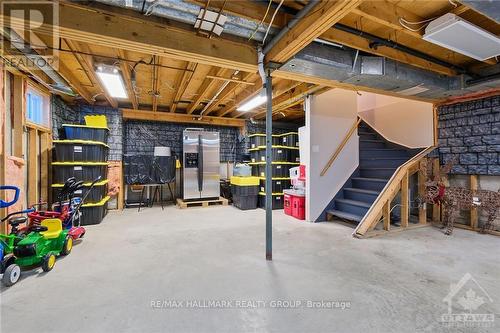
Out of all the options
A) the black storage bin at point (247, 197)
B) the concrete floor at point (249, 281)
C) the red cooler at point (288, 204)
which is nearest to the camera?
the concrete floor at point (249, 281)

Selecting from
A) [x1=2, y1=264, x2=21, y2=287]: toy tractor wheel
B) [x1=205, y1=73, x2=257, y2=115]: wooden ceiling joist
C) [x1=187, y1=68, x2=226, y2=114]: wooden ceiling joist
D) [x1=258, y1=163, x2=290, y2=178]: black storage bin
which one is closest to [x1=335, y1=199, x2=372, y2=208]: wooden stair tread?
[x1=258, y1=163, x2=290, y2=178]: black storage bin

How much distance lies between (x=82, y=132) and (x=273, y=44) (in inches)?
159

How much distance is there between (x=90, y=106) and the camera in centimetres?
574

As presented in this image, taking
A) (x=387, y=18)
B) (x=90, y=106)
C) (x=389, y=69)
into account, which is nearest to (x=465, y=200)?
(x=389, y=69)

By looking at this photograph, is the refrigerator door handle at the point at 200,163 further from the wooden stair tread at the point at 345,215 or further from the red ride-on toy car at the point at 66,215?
the wooden stair tread at the point at 345,215

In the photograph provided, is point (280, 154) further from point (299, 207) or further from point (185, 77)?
point (185, 77)

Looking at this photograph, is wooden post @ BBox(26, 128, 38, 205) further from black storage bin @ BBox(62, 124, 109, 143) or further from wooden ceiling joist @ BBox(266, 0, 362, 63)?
wooden ceiling joist @ BBox(266, 0, 362, 63)

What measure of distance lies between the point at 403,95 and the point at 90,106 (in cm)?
697

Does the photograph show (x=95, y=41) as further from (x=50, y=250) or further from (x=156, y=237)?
(x=156, y=237)

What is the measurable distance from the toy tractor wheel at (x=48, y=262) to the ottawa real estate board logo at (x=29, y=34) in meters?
2.23

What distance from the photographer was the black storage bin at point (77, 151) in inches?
165

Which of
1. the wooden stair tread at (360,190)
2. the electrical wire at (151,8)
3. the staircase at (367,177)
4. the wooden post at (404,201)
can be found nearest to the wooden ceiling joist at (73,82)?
the electrical wire at (151,8)

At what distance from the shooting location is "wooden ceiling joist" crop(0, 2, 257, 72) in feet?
6.63

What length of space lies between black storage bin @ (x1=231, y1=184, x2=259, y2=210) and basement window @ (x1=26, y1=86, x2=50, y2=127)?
13.6 feet
